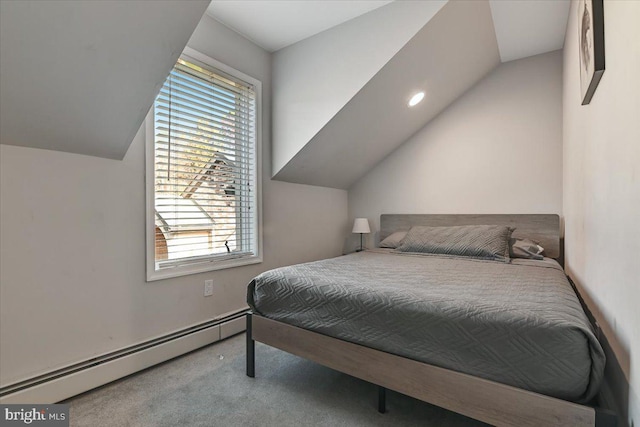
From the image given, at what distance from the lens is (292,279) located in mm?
1727

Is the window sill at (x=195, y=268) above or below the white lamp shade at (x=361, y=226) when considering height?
below

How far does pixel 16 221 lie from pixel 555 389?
2.30 meters

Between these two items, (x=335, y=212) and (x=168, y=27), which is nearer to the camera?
(x=168, y=27)

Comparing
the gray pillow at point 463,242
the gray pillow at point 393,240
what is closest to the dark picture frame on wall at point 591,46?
the gray pillow at point 463,242

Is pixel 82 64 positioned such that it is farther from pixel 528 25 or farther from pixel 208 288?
pixel 528 25

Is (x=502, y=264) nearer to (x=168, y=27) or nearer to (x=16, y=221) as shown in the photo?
(x=168, y=27)

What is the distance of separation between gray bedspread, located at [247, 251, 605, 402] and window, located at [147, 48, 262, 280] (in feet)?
2.35

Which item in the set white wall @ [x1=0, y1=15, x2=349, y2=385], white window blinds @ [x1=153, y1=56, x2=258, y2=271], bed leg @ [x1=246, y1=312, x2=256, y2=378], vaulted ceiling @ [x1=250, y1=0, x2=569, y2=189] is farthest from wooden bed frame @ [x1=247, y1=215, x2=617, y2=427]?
vaulted ceiling @ [x1=250, y1=0, x2=569, y2=189]

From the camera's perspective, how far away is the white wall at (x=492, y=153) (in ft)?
→ 9.41

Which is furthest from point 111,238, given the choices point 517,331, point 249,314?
point 517,331

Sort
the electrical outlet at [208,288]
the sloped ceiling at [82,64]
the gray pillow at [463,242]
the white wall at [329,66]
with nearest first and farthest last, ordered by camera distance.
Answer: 1. the sloped ceiling at [82,64]
2. the white wall at [329,66]
3. the electrical outlet at [208,288]
4. the gray pillow at [463,242]

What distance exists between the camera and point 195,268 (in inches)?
90.5

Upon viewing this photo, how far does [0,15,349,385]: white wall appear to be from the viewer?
1501mm

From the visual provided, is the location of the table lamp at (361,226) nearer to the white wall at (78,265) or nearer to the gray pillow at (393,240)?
the gray pillow at (393,240)
